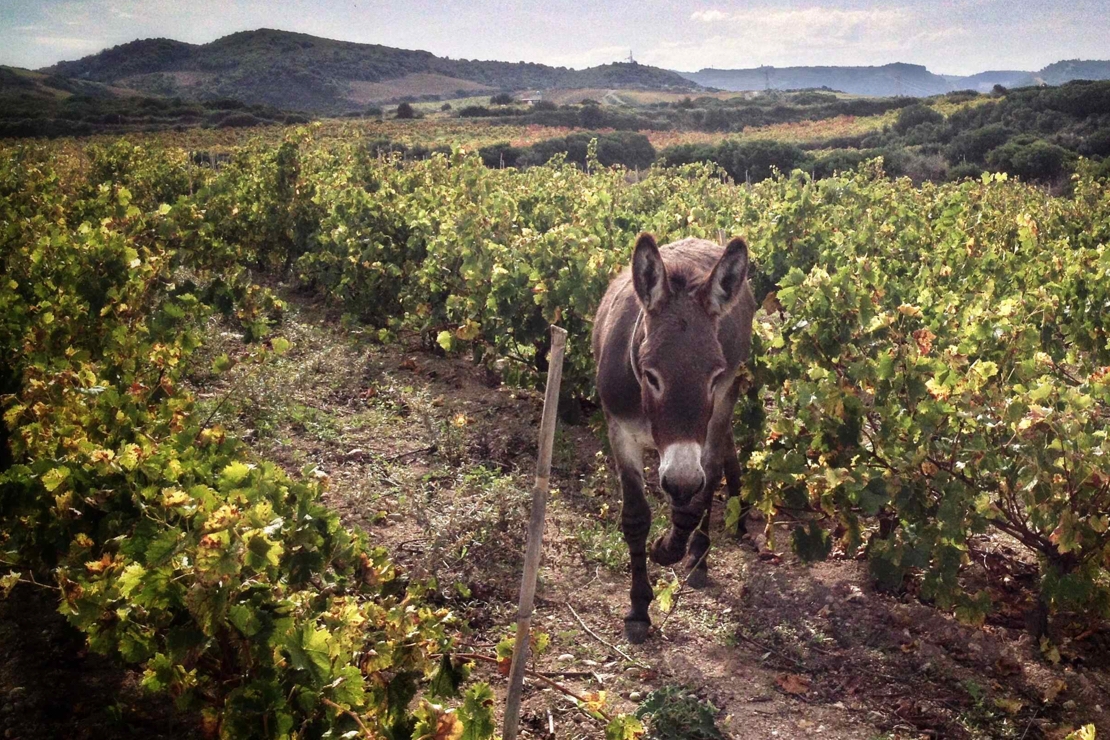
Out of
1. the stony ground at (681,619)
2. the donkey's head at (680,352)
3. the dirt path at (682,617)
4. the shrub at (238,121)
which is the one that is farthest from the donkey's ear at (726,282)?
the shrub at (238,121)

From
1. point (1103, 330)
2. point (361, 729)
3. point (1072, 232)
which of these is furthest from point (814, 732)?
point (1072, 232)

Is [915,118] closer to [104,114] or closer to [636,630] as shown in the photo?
[636,630]

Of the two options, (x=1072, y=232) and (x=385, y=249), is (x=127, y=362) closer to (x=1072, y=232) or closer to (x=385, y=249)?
(x=385, y=249)

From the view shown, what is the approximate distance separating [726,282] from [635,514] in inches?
61.6

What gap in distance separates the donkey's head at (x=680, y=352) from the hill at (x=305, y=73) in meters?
126

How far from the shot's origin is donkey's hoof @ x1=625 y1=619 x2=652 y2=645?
186 inches

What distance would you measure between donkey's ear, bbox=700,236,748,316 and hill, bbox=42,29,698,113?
12559 cm

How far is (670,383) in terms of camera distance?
4105 mm

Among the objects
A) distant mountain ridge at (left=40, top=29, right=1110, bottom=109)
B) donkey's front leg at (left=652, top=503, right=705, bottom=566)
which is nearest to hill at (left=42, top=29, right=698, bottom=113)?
distant mountain ridge at (left=40, top=29, right=1110, bottom=109)

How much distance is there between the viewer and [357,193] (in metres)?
11.9

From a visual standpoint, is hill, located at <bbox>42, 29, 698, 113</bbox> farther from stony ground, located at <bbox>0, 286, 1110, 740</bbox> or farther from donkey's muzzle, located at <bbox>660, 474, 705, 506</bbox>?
donkey's muzzle, located at <bbox>660, 474, 705, 506</bbox>

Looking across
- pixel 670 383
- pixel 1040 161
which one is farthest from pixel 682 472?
pixel 1040 161

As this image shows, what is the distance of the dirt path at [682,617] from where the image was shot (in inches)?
158

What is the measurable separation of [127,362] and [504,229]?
19.1ft
